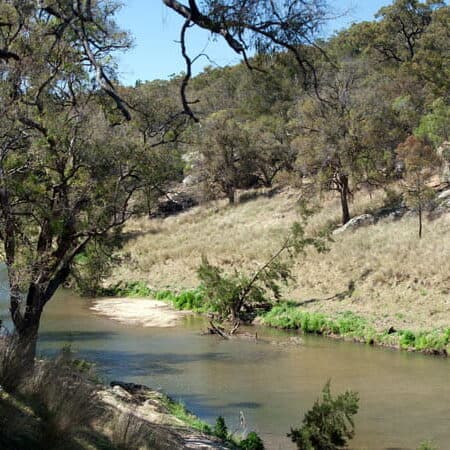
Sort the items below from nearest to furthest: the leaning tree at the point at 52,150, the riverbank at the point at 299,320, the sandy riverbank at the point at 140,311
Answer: the leaning tree at the point at 52,150, the riverbank at the point at 299,320, the sandy riverbank at the point at 140,311

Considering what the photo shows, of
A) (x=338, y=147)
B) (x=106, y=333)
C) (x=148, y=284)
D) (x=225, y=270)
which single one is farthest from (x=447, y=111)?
(x=106, y=333)

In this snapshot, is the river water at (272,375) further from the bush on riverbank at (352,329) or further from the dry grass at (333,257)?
the dry grass at (333,257)

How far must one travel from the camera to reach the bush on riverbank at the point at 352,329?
23.4m

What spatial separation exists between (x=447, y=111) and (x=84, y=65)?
91.6 feet

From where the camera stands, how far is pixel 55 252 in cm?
1445

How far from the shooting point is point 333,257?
32406 millimetres

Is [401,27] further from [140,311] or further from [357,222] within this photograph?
[140,311]

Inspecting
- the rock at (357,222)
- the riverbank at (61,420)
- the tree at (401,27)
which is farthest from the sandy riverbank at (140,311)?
the tree at (401,27)

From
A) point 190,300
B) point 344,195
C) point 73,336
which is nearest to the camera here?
point 73,336

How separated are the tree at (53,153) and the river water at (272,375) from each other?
5209 millimetres

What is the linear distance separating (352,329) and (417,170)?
356 inches

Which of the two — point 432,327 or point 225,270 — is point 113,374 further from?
point 225,270

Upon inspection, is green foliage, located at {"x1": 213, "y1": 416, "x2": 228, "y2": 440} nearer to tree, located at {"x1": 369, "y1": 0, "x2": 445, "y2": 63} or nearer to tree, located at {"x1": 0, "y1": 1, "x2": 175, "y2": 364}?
tree, located at {"x1": 0, "y1": 1, "x2": 175, "y2": 364}

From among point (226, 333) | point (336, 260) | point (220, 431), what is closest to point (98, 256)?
point (220, 431)
